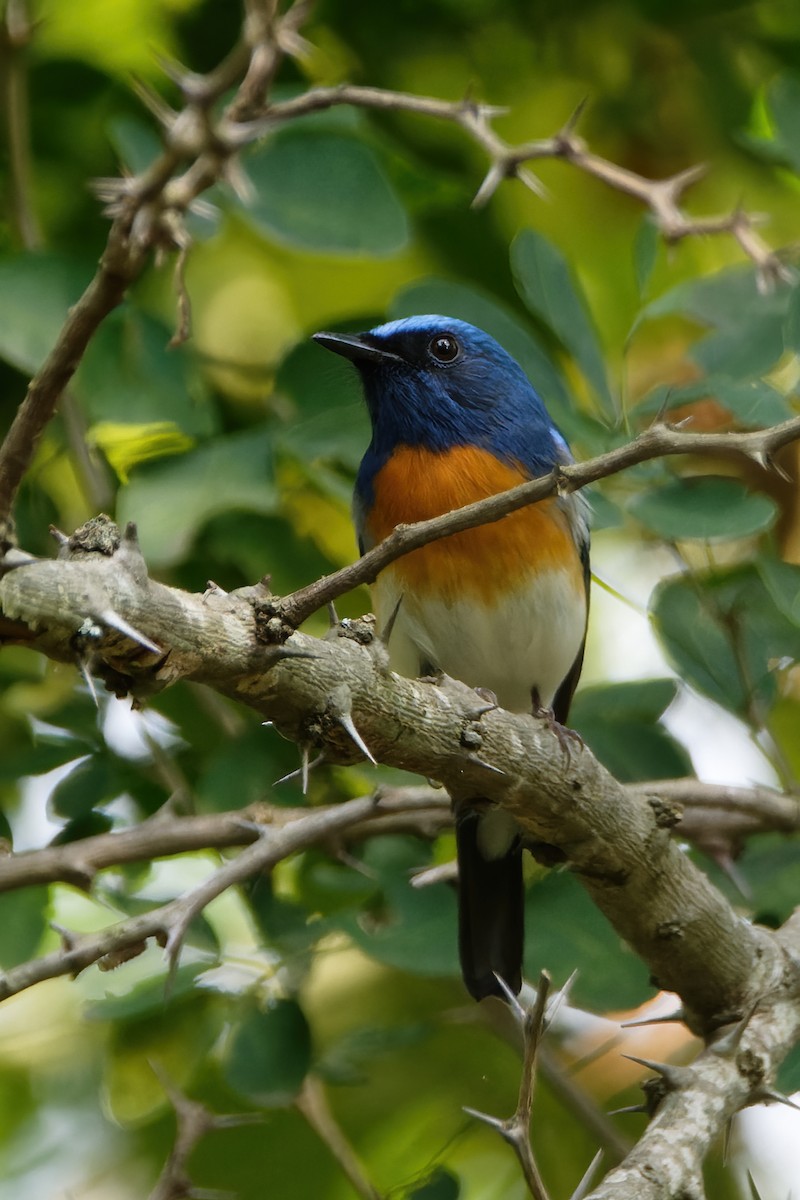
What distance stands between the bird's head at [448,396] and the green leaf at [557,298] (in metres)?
0.50

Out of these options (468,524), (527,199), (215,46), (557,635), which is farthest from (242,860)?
(527,199)

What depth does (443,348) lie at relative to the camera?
4.62 meters

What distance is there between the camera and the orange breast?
157 inches

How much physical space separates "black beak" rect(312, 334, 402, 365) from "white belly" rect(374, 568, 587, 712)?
25.0 inches

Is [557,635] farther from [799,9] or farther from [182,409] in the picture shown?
[799,9]

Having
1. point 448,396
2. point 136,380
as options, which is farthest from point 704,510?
point 136,380

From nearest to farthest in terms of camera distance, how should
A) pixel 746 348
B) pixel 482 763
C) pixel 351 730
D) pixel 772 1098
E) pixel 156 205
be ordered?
pixel 156 205 < pixel 351 730 < pixel 482 763 < pixel 772 1098 < pixel 746 348

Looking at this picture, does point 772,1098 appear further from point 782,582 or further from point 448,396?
point 448,396

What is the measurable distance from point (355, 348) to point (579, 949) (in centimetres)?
176

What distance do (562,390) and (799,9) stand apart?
176 cm

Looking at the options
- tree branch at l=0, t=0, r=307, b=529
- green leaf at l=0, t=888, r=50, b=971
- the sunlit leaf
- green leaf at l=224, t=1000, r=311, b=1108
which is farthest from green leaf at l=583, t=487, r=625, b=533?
tree branch at l=0, t=0, r=307, b=529

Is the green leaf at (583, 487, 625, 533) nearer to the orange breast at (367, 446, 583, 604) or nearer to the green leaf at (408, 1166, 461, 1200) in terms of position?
the orange breast at (367, 446, 583, 604)

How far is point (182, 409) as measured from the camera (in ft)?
12.2

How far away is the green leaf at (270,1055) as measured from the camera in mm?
3576
